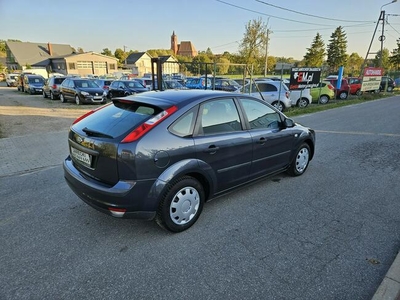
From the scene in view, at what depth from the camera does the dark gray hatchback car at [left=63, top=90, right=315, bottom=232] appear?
260 cm

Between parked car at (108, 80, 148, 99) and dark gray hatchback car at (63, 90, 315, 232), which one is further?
parked car at (108, 80, 148, 99)

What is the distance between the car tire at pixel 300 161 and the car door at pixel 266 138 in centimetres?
29

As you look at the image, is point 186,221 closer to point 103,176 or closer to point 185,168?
point 185,168

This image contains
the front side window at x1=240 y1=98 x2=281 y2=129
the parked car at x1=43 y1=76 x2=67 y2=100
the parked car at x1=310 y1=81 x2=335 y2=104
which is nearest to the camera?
the front side window at x1=240 y1=98 x2=281 y2=129

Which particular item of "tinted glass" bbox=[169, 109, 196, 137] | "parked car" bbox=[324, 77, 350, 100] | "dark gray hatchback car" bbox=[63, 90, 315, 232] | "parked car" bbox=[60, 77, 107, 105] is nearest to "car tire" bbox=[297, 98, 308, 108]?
"parked car" bbox=[324, 77, 350, 100]

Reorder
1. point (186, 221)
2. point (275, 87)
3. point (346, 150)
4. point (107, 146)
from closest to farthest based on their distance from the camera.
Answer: point (107, 146) → point (186, 221) → point (346, 150) → point (275, 87)

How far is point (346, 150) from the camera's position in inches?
253

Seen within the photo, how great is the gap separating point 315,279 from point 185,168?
1.63 m

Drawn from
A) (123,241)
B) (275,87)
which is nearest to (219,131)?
(123,241)

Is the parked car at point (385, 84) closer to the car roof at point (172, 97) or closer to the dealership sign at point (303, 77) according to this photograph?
the dealership sign at point (303, 77)

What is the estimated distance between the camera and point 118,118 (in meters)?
2.96

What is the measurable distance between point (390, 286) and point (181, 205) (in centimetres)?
207

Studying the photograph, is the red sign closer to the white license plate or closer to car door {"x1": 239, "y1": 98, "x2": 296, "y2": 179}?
car door {"x1": 239, "y1": 98, "x2": 296, "y2": 179}

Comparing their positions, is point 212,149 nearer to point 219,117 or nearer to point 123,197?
point 219,117
